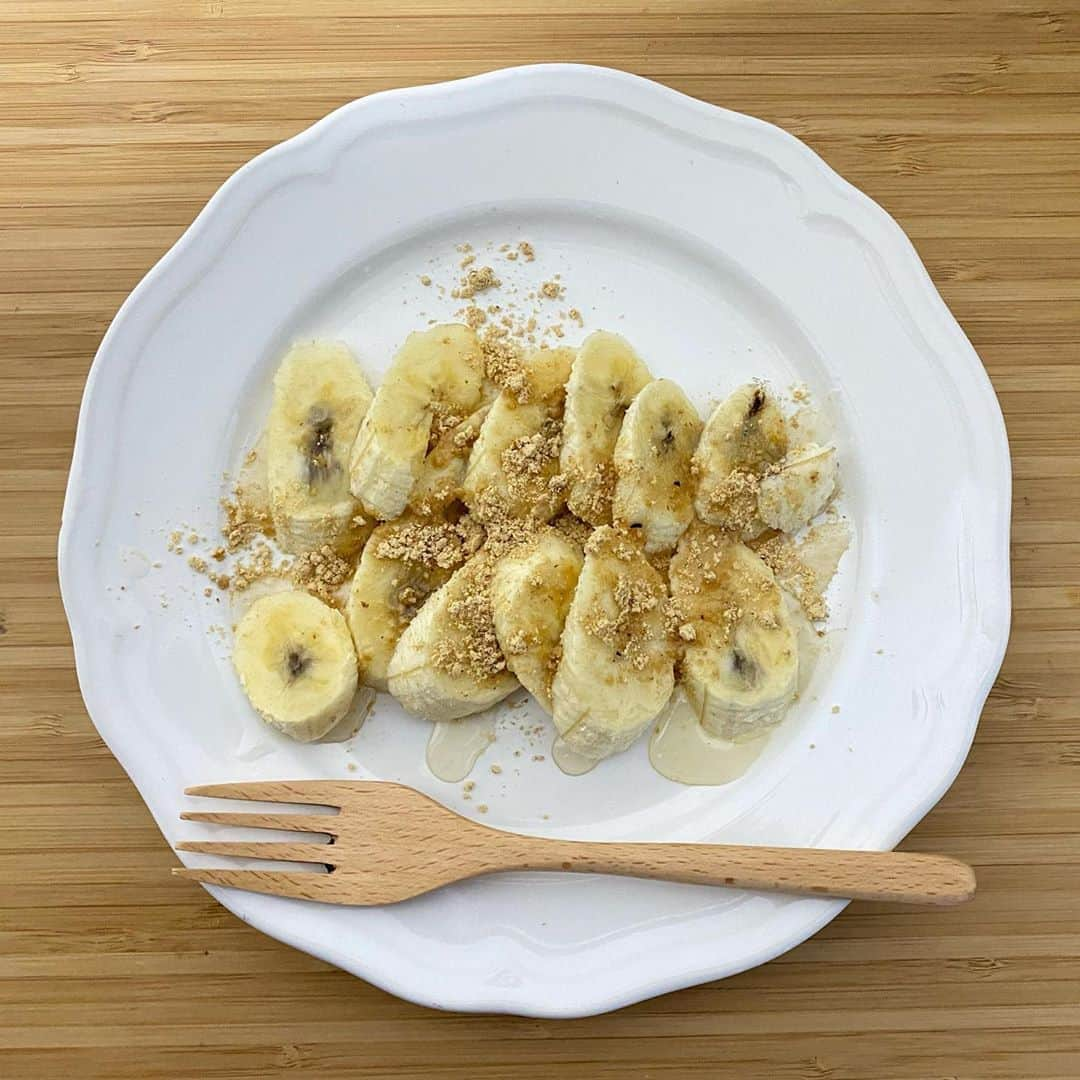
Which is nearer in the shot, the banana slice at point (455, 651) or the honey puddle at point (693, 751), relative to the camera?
the banana slice at point (455, 651)

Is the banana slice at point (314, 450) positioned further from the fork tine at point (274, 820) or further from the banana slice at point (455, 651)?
the fork tine at point (274, 820)

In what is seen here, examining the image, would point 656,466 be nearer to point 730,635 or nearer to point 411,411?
point 730,635

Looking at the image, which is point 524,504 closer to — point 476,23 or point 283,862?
point 283,862

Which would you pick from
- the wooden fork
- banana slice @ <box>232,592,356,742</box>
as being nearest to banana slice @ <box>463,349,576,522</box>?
banana slice @ <box>232,592,356,742</box>

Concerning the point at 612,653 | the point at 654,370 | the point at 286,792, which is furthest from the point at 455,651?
the point at 654,370

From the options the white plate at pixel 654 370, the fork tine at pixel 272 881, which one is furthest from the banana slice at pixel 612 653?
the fork tine at pixel 272 881

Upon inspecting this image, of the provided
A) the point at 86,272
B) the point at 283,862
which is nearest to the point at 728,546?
the point at 283,862
